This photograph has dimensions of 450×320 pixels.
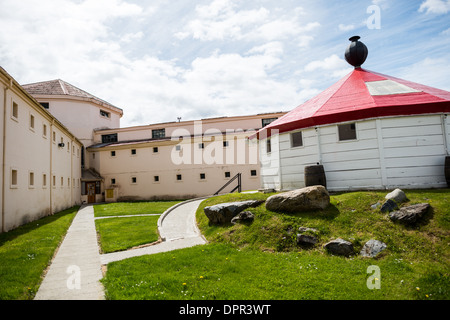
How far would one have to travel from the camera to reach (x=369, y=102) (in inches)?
441

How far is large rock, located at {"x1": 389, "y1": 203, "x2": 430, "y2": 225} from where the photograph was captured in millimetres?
7395

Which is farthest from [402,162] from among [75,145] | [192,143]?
[75,145]

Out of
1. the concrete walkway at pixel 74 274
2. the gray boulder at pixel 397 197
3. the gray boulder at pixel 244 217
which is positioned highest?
the gray boulder at pixel 397 197

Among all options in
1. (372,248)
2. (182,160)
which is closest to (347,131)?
(372,248)

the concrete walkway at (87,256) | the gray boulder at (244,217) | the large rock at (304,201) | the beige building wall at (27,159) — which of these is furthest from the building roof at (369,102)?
the beige building wall at (27,159)

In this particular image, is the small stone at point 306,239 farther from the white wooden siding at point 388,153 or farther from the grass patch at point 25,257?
the grass patch at point 25,257

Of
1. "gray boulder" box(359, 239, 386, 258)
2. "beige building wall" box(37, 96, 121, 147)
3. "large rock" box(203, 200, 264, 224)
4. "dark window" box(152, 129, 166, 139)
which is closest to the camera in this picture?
"gray boulder" box(359, 239, 386, 258)

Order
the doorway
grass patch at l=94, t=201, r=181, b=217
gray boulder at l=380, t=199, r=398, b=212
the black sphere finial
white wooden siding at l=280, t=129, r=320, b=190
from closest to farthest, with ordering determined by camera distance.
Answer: gray boulder at l=380, t=199, r=398, b=212 → white wooden siding at l=280, t=129, r=320, b=190 → the black sphere finial → grass patch at l=94, t=201, r=181, b=217 → the doorway

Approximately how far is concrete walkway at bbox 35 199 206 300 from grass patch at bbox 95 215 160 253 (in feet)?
0.99

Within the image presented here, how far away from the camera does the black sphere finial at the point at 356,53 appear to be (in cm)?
1527

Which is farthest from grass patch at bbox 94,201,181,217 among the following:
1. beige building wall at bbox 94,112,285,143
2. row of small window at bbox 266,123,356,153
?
beige building wall at bbox 94,112,285,143

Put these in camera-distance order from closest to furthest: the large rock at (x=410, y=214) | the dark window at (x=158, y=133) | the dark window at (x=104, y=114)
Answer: the large rock at (x=410, y=214) → the dark window at (x=158, y=133) → the dark window at (x=104, y=114)

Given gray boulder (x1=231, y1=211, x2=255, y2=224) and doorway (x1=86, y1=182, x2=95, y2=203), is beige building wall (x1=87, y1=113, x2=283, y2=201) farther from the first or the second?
gray boulder (x1=231, y1=211, x2=255, y2=224)

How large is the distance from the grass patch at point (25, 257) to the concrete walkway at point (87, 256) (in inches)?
8.3
